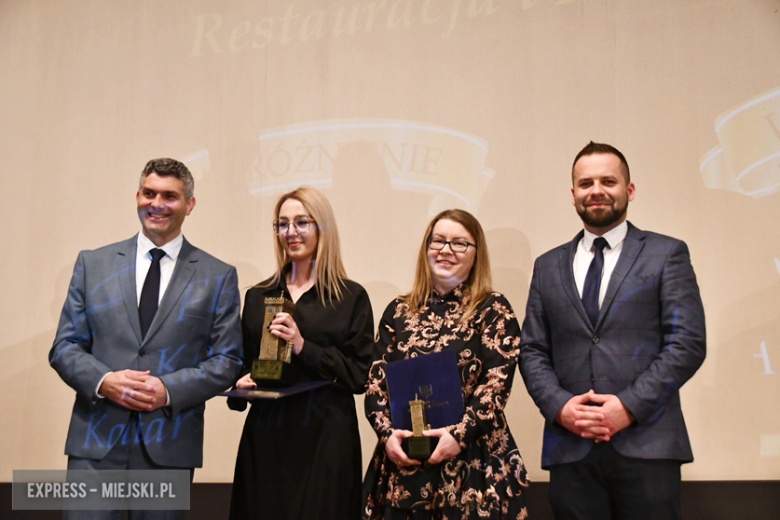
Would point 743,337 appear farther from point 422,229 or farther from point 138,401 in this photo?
point 138,401

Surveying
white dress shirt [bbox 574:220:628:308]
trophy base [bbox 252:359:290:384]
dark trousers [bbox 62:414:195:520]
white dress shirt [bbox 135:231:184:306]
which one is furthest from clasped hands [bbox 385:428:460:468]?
white dress shirt [bbox 135:231:184:306]

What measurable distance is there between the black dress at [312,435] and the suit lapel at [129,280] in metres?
0.47

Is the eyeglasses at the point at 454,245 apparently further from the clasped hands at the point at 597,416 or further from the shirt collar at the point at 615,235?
the clasped hands at the point at 597,416

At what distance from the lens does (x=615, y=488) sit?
2412 mm

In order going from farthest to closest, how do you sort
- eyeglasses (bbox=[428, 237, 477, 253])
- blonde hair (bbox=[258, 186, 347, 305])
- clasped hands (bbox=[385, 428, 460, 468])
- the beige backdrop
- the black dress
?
1. the beige backdrop
2. blonde hair (bbox=[258, 186, 347, 305])
3. eyeglasses (bbox=[428, 237, 477, 253])
4. the black dress
5. clasped hands (bbox=[385, 428, 460, 468])

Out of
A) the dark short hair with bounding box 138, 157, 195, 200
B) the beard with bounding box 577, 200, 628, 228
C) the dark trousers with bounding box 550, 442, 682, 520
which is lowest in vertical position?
the dark trousers with bounding box 550, 442, 682, 520

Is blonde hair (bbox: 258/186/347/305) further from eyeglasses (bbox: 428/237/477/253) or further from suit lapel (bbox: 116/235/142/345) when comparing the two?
suit lapel (bbox: 116/235/142/345)

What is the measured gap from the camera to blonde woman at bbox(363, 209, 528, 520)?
8.10 feet

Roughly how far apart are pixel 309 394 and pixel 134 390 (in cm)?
67

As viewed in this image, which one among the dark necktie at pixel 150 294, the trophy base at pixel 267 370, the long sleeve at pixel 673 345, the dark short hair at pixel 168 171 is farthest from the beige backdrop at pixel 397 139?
the trophy base at pixel 267 370

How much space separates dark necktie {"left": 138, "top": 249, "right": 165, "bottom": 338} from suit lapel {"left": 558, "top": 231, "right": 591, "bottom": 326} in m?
1.62

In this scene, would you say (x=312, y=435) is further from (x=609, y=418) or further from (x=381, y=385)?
(x=609, y=418)

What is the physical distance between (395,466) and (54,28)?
3614mm

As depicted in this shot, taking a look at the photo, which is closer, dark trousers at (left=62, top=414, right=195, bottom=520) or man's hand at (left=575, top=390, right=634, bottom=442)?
man's hand at (left=575, top=390, right=634, bottom=442)
